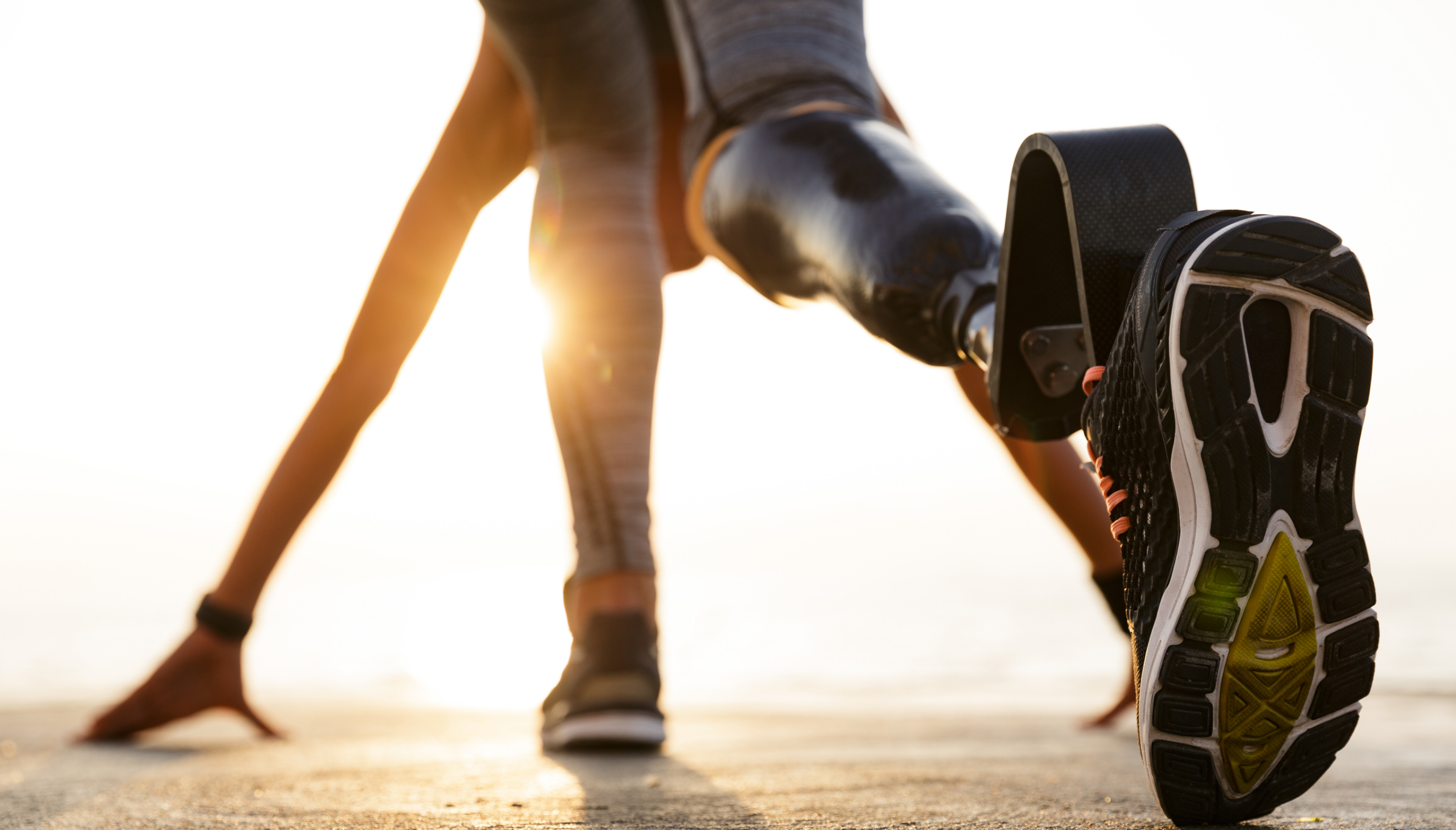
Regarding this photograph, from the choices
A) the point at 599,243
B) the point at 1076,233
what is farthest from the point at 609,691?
the point at 1076,233

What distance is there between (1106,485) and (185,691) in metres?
1.61

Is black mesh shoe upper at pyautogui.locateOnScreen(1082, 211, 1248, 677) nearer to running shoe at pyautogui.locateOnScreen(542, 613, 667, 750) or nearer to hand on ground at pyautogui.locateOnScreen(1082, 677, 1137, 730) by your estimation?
running shoe at pyautogui.locateOnScreen(542, 613, 667, 750)

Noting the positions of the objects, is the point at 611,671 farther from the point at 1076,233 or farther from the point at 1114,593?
the point at 1076,233

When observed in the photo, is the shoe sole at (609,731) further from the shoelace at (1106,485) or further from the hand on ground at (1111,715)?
the hand on ground at (1111,715)

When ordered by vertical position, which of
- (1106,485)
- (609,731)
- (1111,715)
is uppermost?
(1106,485)

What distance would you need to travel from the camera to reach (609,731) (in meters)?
1.43

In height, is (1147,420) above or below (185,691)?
above

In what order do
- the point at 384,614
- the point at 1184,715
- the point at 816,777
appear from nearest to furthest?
the point at 1184,715, the point at 816,777, the point at 384,614

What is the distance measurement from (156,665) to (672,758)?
3.25 ft

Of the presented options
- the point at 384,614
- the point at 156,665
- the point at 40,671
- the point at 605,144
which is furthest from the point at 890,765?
the point at 384,614

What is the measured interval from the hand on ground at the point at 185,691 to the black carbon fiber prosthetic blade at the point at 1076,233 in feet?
4.87

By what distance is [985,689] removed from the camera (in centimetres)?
459

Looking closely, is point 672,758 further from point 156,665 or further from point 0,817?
point 156,665

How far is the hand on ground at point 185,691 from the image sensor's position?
1.81 m
